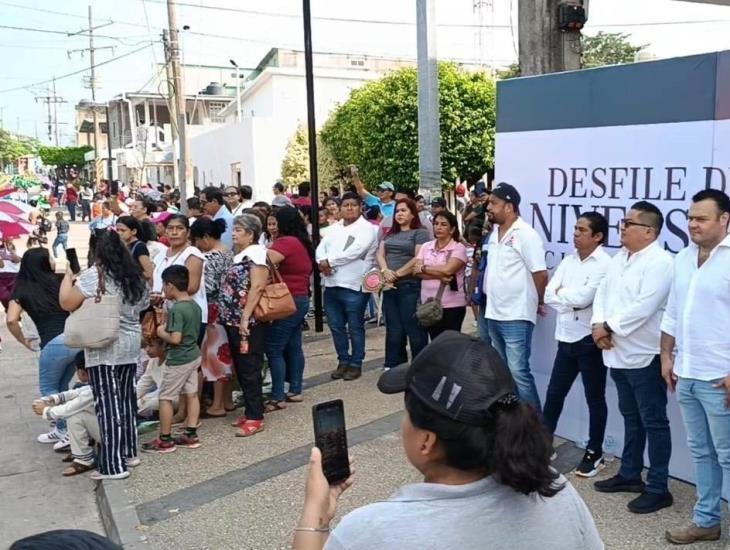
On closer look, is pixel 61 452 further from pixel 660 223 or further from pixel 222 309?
pixel 660 223

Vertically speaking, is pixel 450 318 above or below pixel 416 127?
below

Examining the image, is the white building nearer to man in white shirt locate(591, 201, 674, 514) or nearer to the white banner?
the white banner

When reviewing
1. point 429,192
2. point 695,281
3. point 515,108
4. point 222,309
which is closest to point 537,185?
point 515,108

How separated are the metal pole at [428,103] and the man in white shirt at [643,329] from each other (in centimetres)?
463

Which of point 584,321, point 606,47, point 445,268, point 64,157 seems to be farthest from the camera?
point 64,157

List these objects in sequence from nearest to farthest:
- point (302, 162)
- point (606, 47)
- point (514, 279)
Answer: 1. point (514, 279)
2. point (302, 162)
3. point (606, 47)

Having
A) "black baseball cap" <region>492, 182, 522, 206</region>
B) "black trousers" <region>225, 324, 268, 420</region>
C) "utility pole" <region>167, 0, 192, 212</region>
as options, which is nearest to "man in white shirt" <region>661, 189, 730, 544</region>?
"black baseball cap" <region>492, 182, 522, 206</region>

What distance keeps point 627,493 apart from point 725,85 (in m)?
2.36

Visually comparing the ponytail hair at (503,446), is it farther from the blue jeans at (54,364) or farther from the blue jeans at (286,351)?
the blue jeans at (54,364)

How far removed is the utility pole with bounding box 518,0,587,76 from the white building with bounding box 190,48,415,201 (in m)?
20.8

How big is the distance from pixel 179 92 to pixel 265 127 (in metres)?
7.10

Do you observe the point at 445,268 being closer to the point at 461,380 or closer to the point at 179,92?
the point at 461,380

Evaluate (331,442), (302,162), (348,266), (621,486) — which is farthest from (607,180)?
(302,162)

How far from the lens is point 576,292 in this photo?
14.2 feet
